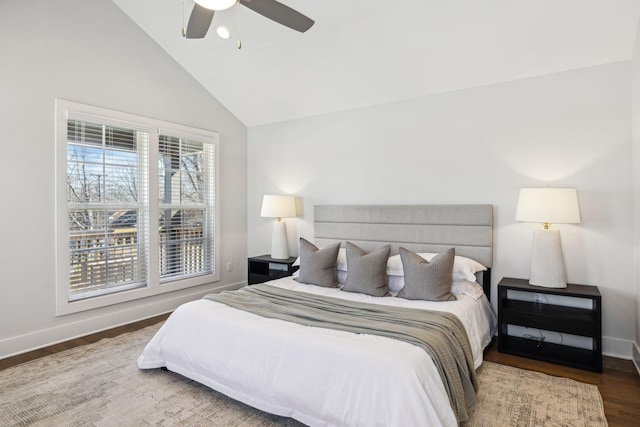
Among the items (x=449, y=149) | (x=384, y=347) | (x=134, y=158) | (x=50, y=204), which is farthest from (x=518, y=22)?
(x=50, y=204)

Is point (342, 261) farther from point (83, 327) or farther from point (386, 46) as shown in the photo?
point (83, 327)

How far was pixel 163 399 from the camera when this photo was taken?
2.37 m

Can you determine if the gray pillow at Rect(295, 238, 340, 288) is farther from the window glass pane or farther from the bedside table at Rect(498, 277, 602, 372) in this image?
the window glass pane

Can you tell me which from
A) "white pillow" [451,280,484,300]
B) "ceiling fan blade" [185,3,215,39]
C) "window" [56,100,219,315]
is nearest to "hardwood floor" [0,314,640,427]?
"window" [56,100,219,315]

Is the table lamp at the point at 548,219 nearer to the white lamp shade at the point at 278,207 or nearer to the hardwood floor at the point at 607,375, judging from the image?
the hardwood floor at the point at 607,375

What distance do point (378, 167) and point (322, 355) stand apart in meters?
2.61

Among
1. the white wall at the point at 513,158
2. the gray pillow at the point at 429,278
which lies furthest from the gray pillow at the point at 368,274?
the white wall at the point at 513,158

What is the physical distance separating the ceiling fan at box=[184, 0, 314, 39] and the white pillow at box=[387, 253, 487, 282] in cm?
213

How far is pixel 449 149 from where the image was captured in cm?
368

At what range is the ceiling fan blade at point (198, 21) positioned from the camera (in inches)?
92.4

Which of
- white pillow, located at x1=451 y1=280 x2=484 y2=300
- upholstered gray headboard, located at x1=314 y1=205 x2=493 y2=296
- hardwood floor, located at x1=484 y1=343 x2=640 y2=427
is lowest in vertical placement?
hardwood floor, located at x1=484 y1=343 x2=640 y2=427

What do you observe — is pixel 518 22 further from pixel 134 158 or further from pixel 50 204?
pixel 50 204

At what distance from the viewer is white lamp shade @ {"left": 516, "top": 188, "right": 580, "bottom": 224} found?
2828mm

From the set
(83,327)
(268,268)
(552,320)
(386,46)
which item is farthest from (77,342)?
(552,320)
